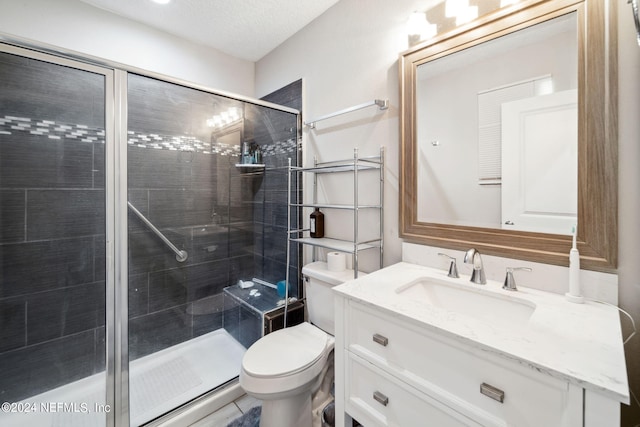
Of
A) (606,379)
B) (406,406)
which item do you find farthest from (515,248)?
(406,406)

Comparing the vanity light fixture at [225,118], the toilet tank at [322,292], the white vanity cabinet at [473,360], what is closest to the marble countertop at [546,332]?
the white vanity cabinet at [473,360]

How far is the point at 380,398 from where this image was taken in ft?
2.84

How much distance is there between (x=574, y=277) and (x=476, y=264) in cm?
27

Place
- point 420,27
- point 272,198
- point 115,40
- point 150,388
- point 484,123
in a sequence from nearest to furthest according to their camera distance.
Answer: point 484,123
point 420,27
point 150,388
point 115,40
point 272,198

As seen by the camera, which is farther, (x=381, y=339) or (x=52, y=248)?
(x=52, y=248)

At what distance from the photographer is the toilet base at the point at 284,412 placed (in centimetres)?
118

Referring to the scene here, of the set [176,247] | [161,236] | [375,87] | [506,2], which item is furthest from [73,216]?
[506,2]

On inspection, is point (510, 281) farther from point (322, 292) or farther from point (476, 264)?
point (322, 292)

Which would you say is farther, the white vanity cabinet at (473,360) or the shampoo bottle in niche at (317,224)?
the shampoo bottle in niche at (317,224)

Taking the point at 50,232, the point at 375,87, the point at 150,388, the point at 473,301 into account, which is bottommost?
the point at 150,388

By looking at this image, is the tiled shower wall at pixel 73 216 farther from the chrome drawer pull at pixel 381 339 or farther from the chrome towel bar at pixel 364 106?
the chrome drawer pull at pixel 381 339

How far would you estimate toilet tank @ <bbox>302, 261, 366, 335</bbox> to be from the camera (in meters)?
1.49

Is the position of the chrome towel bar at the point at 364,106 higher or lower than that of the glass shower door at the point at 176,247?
higher

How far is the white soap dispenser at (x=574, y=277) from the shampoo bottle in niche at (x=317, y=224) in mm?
1218
